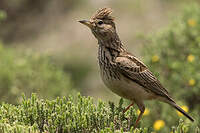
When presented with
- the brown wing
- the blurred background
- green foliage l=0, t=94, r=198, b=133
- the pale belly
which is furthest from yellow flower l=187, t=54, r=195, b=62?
green foliage l=0, t=94, r=198, b=133

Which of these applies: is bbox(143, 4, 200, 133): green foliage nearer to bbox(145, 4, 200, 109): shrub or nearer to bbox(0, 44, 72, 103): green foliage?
bbox(145, 4, 200, 109): shrub

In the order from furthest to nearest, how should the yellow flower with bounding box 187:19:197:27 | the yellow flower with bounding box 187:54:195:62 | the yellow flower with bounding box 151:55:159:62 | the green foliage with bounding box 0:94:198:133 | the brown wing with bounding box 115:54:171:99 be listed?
the yellow flower with bounding box 187:19:197:27 < the yellow flower with bounding box 151:55:159:62 < the yellow flower with bounding box 187:54:195:62 < the brown wing with bounding box 115:54:171:99 < the green foliage with bounding box 0:94:198:133

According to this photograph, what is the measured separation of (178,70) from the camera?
657cm

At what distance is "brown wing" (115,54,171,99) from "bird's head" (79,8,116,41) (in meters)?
0.33

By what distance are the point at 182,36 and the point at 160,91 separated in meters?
2.52

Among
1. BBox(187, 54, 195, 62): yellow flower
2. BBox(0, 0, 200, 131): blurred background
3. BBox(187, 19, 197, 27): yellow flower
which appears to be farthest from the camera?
BBox(187, 19, 197, 27): yellow flower

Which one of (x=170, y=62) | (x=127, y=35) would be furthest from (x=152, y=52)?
(x=127, y=35)

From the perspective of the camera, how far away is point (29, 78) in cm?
736

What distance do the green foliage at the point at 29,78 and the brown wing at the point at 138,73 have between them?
2781 millimetres

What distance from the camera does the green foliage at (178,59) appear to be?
6258mm

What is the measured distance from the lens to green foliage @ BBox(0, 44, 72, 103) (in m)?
7.16

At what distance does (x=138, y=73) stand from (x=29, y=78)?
3184 mm

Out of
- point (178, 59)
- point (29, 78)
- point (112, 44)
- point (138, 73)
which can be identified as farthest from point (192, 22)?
point (29, 78)

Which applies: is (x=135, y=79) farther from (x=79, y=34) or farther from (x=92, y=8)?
(x=92, y=8)
